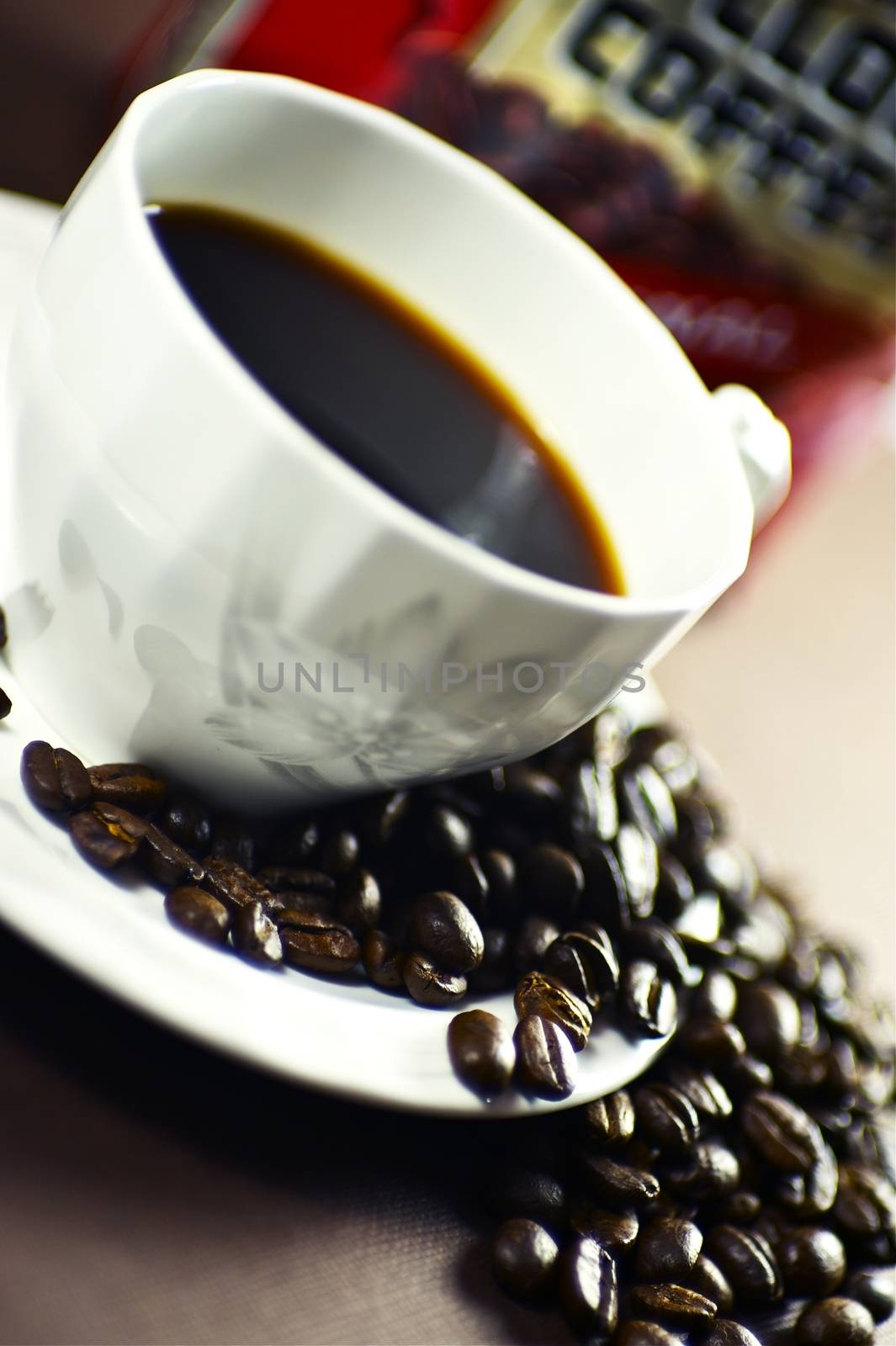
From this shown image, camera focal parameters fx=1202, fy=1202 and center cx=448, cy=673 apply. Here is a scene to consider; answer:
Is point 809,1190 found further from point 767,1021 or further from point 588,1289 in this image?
point 588,1289

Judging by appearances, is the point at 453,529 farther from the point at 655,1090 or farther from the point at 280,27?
the point at 280,27

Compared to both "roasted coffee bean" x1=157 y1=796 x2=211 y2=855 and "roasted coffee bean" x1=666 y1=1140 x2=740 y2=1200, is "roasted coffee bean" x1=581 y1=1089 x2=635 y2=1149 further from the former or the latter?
"roasted coffee bean" x1=157 y1=796 x2=211 y2=855

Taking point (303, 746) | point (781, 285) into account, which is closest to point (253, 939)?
point (303, 746)

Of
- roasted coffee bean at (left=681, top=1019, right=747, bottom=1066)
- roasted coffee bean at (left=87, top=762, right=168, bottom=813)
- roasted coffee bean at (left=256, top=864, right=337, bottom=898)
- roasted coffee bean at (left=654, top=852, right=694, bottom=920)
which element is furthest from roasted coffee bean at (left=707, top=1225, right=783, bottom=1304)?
roasted coffee bean at (left=87, top=762, right=168, bottom=813)

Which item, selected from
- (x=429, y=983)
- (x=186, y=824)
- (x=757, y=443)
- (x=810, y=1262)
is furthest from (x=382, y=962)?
(x=757, y=443)

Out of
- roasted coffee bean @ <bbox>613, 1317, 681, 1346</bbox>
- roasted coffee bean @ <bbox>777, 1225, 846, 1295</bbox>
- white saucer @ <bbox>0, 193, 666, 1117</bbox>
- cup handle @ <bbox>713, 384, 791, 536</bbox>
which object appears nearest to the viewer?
white saucer @ <bbox>0, 193, 666, 1117</bbox>

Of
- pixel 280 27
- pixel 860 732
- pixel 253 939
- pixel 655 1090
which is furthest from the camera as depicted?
pixel 860 732
